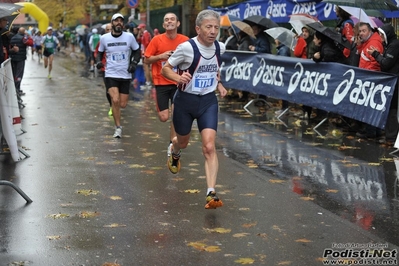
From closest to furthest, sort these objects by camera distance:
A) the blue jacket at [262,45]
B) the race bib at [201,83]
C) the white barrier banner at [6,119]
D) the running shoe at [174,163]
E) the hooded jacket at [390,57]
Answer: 1. the race bib at [201,83]
2. the running shoe at [174,163]
3. the white barrier banner at [6,119]
4. the hooded jacket at [390,57]
5. the blue jacket at [262,45]

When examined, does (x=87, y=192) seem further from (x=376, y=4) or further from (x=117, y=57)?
(x=376, y=4)

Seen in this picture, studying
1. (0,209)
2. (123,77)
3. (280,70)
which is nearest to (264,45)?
(280,70)

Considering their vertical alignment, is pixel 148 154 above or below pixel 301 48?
below

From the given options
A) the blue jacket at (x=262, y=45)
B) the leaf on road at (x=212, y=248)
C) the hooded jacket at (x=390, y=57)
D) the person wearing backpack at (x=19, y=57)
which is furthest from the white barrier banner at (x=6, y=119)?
the person wearing backpack at (x=19, y=57)

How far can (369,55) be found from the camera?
13180mm

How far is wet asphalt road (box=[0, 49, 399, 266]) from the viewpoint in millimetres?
6602

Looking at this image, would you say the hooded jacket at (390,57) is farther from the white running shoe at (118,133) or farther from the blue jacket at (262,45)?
the blue jacket at (262,45)

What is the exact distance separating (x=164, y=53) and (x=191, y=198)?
9.80ft

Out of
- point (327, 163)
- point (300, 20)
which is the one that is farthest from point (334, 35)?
point (327, 163)

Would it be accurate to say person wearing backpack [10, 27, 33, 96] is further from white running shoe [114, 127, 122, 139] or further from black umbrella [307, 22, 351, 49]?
black umbrella [307, 22, 351, 49]

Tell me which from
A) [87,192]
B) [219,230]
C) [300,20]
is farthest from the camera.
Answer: [300,20]

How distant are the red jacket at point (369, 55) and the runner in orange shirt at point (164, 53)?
3.54 m

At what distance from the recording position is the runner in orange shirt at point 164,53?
434 inches

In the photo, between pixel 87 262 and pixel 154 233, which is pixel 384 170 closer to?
pixel 154 233
